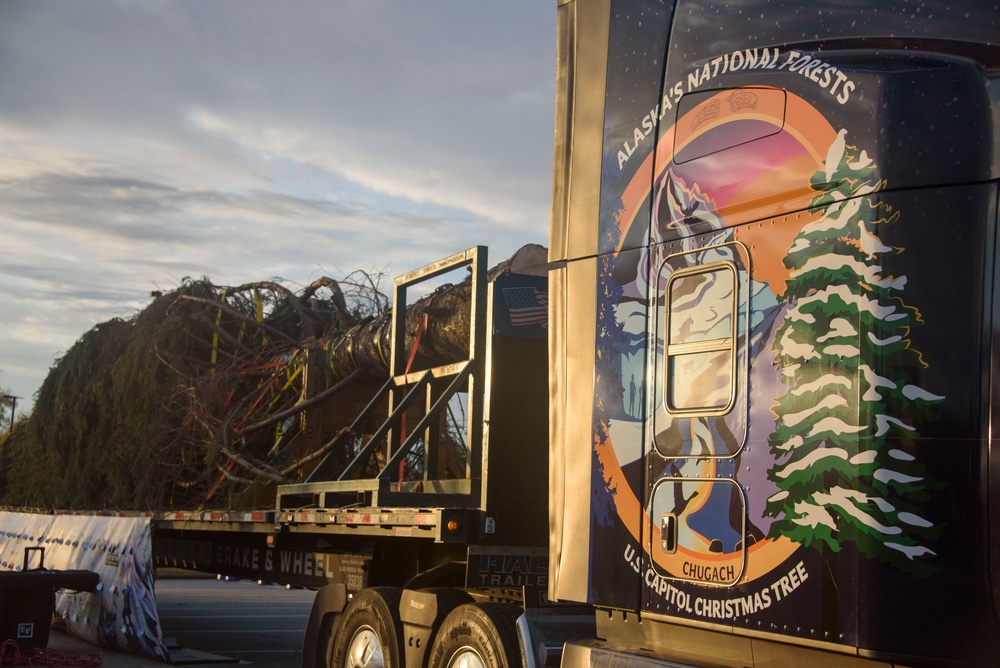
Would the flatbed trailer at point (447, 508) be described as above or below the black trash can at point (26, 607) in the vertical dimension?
above

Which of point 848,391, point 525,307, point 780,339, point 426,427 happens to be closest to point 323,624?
point 426,427

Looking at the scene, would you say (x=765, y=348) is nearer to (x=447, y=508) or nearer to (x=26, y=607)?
(x=447, y=508)

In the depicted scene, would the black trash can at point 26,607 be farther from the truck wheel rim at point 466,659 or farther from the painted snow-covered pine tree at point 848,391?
the painted snow-covered pine tree at point 848,391

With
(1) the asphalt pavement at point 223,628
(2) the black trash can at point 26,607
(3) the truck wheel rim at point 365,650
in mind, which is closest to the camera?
(3) the truck wheel rim at point 365,650

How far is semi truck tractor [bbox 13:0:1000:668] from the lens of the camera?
12.0ft

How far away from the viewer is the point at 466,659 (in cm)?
583

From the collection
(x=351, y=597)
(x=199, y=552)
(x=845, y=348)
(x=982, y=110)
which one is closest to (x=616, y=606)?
(x=845, y=348)

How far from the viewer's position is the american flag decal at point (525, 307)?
21.7ft

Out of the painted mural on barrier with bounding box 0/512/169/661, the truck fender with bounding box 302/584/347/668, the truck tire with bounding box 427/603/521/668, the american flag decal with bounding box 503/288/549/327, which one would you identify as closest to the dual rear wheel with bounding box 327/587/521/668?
the truck tire with bounding box 427/603/521/668

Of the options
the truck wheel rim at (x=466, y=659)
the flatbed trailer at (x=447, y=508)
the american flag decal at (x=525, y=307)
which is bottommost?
the truck wheel rim at (x=466, y=659)

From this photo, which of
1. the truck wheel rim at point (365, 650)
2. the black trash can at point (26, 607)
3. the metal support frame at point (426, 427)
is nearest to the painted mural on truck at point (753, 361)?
the metal support frame at point (426, 427)

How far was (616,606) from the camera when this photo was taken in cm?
464

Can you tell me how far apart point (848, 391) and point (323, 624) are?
473 cm

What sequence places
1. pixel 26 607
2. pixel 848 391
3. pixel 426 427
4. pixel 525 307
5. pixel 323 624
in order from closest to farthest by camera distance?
1. pixel 848 391
2. pixel 525 307
3. pixel 426 427
4. pixel 323 624
5. pixel 26 607
